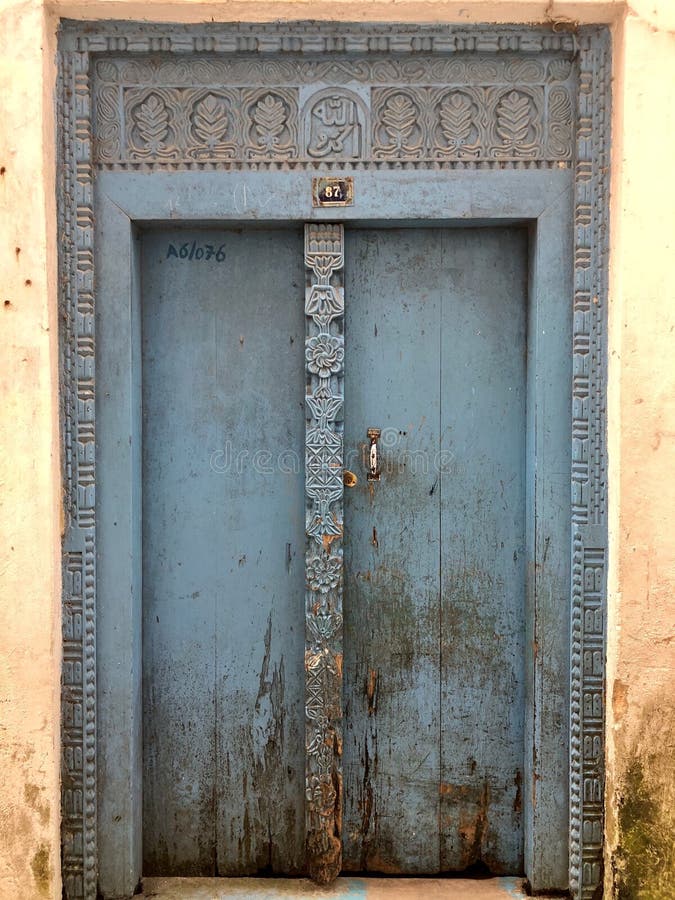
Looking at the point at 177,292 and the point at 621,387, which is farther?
the point at 177,292

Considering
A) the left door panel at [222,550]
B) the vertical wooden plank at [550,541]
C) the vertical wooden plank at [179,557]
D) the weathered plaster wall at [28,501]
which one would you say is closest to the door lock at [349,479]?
the left door panel at [222,550]

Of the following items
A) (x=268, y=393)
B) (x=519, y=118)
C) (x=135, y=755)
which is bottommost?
(x=135, y=755)

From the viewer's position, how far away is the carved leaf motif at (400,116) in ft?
9.29

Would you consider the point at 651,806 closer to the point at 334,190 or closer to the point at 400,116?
the point at 334,190

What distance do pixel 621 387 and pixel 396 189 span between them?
3.19 ft

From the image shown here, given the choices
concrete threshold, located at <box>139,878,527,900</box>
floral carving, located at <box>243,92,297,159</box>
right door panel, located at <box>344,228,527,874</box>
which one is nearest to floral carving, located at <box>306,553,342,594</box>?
right door panel, located at <box>344,228,527,874</box>

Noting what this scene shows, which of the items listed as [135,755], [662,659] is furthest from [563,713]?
[135,755]

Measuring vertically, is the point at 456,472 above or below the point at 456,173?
below

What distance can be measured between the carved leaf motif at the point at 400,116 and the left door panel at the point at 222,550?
49 cm

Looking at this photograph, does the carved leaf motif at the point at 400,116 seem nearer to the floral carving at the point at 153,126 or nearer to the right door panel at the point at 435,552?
the right door panel at the point at 435,552

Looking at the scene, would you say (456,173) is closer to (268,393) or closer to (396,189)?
(396,189)

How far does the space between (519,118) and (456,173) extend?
0.91ft

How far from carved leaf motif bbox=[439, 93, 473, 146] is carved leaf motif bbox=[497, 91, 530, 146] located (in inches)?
4.2

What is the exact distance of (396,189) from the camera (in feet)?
9.27
